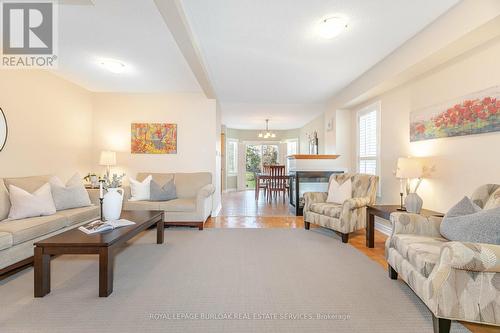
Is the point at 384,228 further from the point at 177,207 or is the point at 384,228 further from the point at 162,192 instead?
the point at 162,192

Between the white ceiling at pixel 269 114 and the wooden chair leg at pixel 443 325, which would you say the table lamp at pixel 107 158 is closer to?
the white ceiling at pixel 269 114

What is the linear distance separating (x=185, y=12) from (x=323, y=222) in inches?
124

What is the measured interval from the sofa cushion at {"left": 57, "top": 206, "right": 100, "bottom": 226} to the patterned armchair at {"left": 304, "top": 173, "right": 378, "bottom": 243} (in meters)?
3.15

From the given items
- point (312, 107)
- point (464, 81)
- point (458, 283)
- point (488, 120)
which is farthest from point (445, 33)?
point (312, 107)

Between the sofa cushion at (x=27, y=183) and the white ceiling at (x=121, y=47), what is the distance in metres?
1.65

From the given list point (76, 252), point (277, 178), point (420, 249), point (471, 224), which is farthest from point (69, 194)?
point (277, 178)

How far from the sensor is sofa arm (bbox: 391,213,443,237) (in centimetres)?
222

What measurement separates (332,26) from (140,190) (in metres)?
3.72

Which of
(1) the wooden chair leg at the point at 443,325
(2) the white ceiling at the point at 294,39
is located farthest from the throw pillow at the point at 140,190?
(1) the wooden chair leg at the point at 443,325

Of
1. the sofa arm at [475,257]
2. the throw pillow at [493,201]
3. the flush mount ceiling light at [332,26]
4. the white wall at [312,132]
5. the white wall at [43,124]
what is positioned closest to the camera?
the sofa arm at [475,257]

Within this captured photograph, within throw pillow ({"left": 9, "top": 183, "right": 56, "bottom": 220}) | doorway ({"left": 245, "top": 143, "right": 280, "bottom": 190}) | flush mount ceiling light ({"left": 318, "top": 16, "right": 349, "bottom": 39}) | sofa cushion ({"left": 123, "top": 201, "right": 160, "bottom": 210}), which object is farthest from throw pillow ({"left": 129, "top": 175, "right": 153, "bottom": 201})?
doorway ({"left": 245, "top": 143, "right": 280, "bottom": 190})

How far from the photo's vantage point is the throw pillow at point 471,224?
162cm

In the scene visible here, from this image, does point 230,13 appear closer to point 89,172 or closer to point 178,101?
point 178,101

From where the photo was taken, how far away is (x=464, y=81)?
2.61 meters
